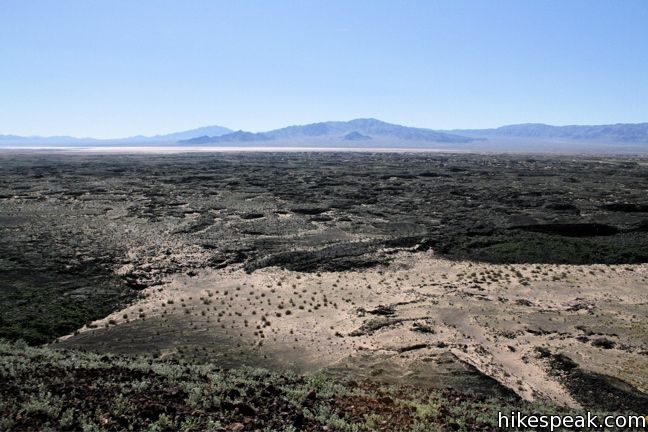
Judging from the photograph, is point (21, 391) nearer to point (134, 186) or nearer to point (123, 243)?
point (123, 243)

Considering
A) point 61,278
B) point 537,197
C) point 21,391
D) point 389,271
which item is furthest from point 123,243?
point 537,197

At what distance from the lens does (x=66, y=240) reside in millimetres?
36406

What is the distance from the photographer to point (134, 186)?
72.4 meters

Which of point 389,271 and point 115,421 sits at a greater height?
point 115,421

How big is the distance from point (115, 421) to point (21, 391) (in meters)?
3.11

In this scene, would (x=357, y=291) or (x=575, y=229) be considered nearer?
(x=357, y=291)

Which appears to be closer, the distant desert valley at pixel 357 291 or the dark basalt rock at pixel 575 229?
the distant desert valley at pixel 357 291

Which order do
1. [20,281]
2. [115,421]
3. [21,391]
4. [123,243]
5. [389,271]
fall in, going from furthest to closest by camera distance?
[123,243]
[389,271]
[20,281]
[21,391]
[115,421]

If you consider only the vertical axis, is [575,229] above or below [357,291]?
above

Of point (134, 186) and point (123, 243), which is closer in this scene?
→ point (123, 243)

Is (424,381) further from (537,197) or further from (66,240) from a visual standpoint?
(537,197)

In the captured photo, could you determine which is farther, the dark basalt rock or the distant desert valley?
the dark basalt rock

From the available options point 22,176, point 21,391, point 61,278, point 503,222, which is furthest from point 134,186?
point 21,391

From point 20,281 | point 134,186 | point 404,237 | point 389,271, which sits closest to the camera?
point 20,281
